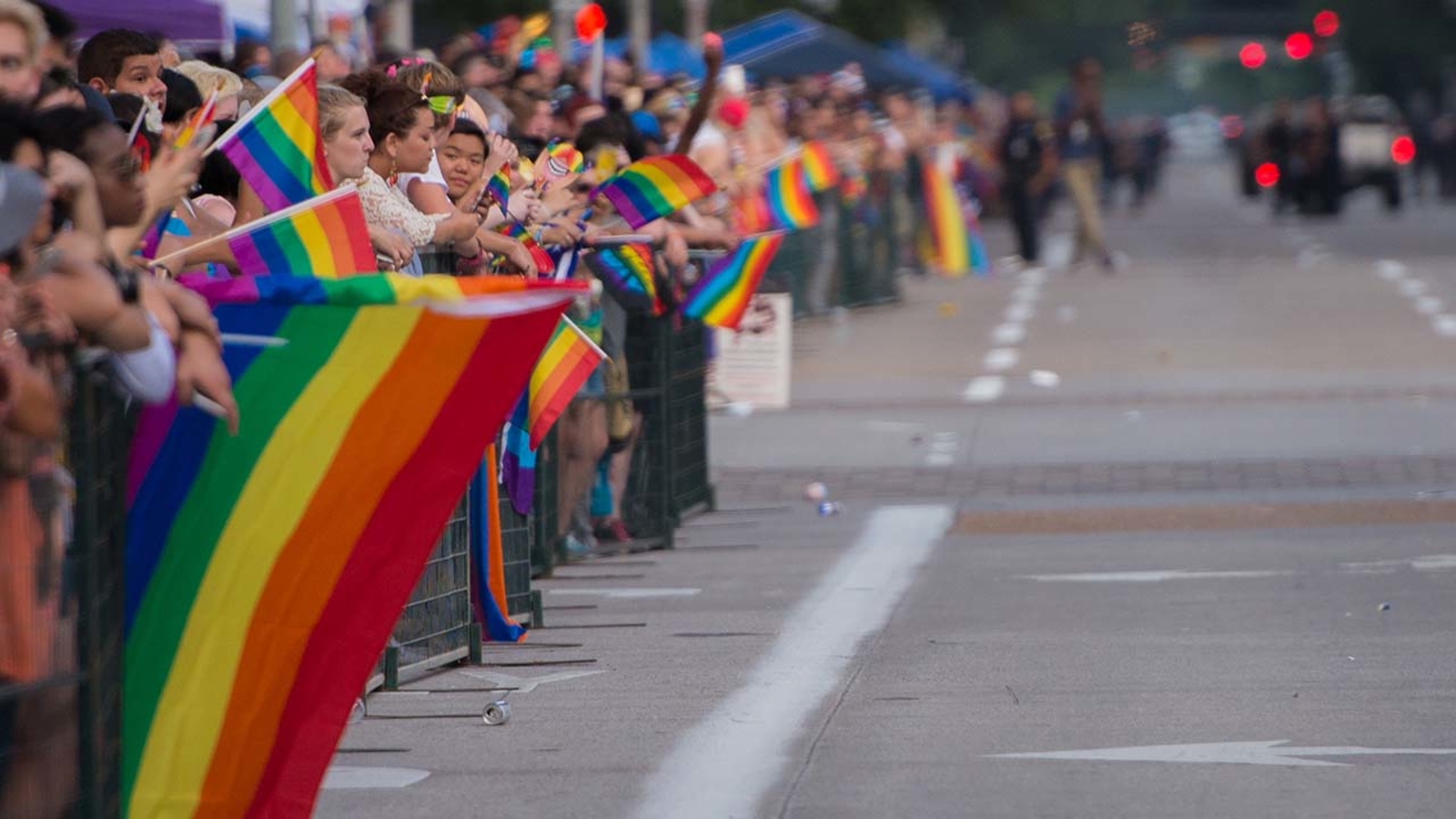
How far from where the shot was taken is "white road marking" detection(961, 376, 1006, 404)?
750 inches

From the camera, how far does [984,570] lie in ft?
Result: 36.8

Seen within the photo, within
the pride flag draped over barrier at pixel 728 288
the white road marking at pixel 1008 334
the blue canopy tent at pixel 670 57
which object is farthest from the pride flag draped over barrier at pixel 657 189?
the blue canopy tent at pixel 670 57

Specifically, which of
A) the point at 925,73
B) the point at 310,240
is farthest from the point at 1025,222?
the point at 310,240

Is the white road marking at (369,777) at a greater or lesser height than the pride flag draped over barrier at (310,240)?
lesser

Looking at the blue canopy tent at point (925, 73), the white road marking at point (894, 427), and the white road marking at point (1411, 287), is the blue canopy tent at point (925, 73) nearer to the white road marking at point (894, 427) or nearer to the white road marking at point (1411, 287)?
the white road marking at point (1411, 287)

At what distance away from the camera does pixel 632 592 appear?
35.7ft

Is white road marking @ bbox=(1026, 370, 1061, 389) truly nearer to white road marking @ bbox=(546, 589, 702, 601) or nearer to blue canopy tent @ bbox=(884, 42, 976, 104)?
white road marking @ bbox=(546, 589, 702, 601)

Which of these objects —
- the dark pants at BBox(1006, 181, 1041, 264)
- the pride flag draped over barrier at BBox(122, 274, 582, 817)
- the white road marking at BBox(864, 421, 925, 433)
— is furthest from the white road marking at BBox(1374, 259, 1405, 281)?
the pride flag draped over barrier at BBox(122, 274, 582, 817)

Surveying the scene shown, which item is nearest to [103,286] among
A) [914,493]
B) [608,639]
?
[608,639]

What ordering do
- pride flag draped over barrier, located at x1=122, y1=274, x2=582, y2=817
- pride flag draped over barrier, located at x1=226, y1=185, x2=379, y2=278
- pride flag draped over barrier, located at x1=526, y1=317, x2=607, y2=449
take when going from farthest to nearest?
1. pride flag draped over barrier, located at x1=526, y1=317, x2=607, y2=449
2. pride flag draped over barrier, located at x1=226, y1=185, x2=379, y2=278
3. pride flag draped over barrier, located at x1=122, y1=274, x2=582, y2=817

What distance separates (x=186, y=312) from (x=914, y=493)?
8.63 meters

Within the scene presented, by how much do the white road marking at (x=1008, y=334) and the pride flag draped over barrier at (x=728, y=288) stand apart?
418 inches

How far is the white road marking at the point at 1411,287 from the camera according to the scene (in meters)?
29.0

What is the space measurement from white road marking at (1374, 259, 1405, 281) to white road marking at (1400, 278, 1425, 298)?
0.40 metres
